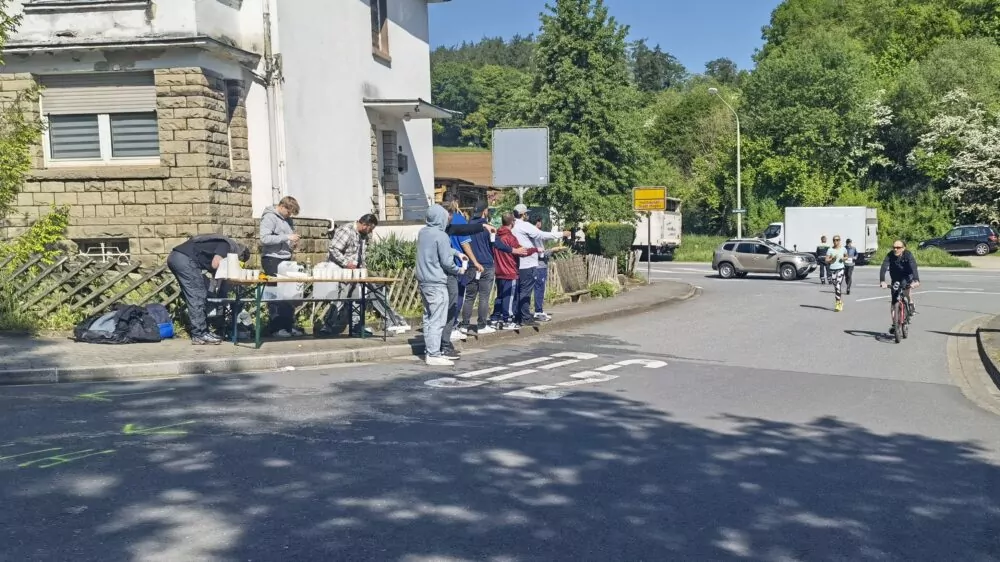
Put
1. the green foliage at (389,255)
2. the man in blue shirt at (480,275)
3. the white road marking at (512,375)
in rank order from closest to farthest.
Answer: the white road marking at (512,375)
the man in blue shirt at (480,275)
the green foliage at (389,255)

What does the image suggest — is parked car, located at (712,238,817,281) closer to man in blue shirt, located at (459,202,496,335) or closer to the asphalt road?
man in blue shirt, located at (459,202,496,335)

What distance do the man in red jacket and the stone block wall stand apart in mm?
4701

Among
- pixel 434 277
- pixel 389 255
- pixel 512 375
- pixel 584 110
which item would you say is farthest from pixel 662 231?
pixel 512 375

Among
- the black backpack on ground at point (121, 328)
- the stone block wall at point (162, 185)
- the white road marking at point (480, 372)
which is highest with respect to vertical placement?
the stone block wall at point (162, 185)

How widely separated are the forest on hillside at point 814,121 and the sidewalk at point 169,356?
91.5ft

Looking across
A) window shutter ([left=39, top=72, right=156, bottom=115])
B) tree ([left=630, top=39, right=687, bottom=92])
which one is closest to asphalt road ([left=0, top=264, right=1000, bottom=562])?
window shutter ([left=39, top=72, right=156, bottom=115])

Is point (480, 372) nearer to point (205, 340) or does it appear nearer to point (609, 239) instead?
point (205, 340)

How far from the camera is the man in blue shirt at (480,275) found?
13.0 metres

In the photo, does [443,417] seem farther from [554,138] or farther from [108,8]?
[554,138]

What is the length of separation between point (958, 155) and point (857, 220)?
1274 cm

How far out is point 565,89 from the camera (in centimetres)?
4006

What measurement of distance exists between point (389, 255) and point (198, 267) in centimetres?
521

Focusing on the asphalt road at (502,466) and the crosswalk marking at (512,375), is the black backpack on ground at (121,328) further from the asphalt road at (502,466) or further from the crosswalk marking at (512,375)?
the crosswalk marking at (512,375)

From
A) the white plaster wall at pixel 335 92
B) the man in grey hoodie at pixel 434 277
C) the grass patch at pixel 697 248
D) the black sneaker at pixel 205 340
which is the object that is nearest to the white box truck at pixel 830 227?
the grass patch at pixel 697 248
